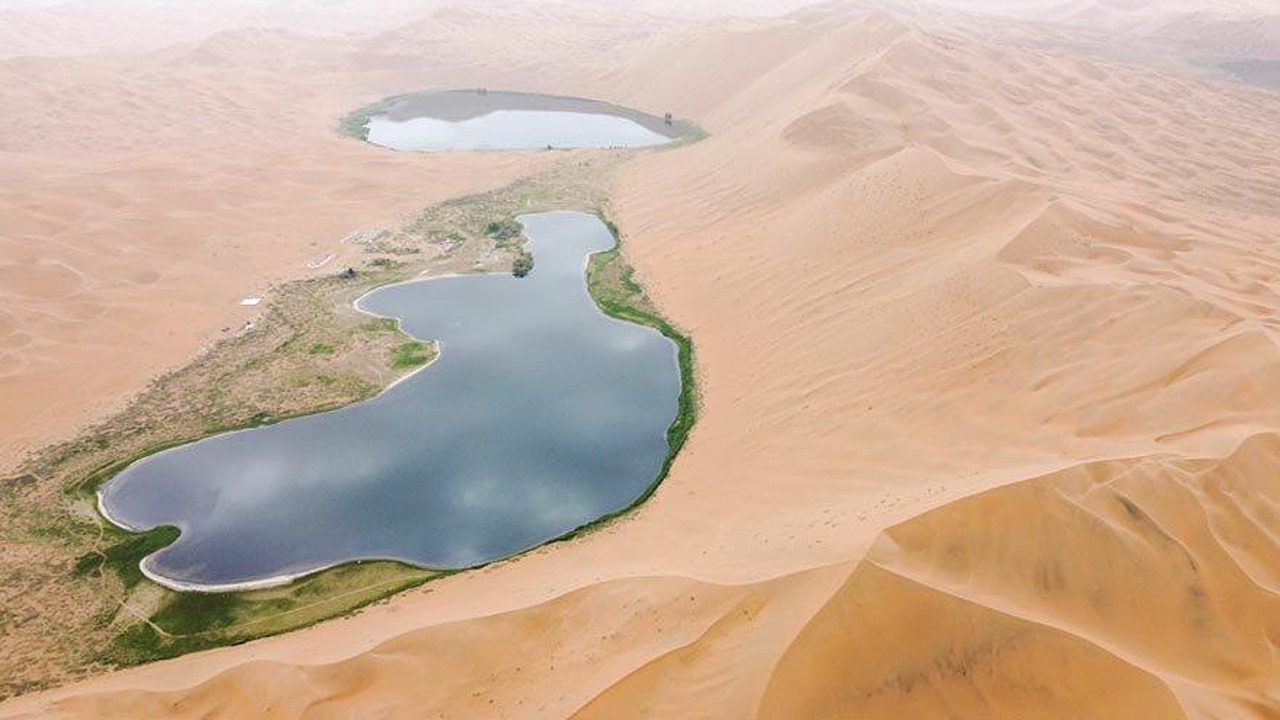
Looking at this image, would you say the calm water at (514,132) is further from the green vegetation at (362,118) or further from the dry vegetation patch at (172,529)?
the dry vegetation patch at (172,529)

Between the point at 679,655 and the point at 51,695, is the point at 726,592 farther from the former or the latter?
the point at 51,695

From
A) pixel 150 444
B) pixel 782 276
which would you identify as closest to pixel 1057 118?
pixel 782 276

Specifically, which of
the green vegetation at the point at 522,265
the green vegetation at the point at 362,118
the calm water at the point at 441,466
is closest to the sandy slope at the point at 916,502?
the calm water at the point at 441,466

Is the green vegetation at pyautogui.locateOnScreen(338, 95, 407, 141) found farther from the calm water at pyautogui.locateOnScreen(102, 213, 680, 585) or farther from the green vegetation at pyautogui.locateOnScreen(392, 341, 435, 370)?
the calm water at pyautogui.locateOnScreen(102, 213, 680, 585)

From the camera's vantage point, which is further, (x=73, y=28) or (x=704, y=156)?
(x=73, y=28)

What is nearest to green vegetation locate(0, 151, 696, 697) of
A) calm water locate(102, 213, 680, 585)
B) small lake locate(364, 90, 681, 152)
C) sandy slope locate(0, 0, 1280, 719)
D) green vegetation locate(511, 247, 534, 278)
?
green vegetation locate(511, 247, 534, 278)

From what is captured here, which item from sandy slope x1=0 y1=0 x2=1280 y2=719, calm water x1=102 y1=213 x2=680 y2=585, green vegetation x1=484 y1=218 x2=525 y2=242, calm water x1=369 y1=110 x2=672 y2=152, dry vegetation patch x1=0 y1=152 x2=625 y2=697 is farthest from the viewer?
calm water x1=369 y1=110 x2=672 y2=152
